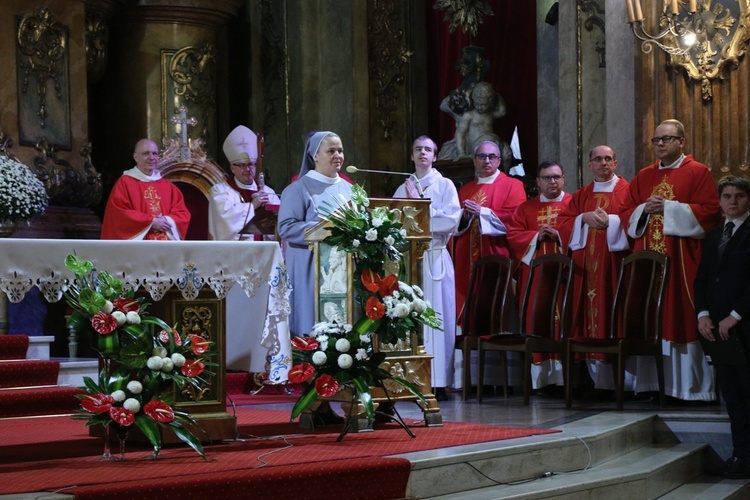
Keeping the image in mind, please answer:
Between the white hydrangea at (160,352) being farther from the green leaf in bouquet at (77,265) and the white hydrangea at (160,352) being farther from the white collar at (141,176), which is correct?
the white collar at (141,176)

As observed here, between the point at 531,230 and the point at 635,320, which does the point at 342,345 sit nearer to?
the point at 635,320

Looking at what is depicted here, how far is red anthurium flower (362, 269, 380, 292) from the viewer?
5.51m

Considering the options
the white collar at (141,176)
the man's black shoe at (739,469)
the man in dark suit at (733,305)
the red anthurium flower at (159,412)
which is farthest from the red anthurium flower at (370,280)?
the white collar at (141,176)

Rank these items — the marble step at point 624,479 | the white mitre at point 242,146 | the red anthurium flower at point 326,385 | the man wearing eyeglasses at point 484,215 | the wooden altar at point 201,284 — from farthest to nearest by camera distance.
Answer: the white mitre at point 242,146 → the man wearing eyeglasses at point 484,215 → the red anthurium flower at point 326,385 → the marble step at point 624,479 → the wooden altar at point 201,284

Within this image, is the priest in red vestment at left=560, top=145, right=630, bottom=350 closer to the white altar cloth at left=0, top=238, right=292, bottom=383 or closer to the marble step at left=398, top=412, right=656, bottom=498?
the marble step at left=398, top=412, right=656, bottom=498

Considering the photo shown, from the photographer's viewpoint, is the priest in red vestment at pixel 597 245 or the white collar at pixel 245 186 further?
the white collar at pixel 245 186

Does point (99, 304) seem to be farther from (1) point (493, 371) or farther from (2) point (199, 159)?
(2) point (199, 159)

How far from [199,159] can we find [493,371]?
2.97 meters

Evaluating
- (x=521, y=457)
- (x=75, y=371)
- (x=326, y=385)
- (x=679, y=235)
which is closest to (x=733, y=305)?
(x=679, y=235)

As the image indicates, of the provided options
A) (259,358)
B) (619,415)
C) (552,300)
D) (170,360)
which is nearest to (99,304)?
(170,360)

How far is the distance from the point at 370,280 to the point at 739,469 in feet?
7.83

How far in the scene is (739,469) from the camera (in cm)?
635

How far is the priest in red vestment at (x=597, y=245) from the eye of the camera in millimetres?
7973

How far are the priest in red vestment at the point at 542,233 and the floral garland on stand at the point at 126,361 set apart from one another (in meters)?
3.88
